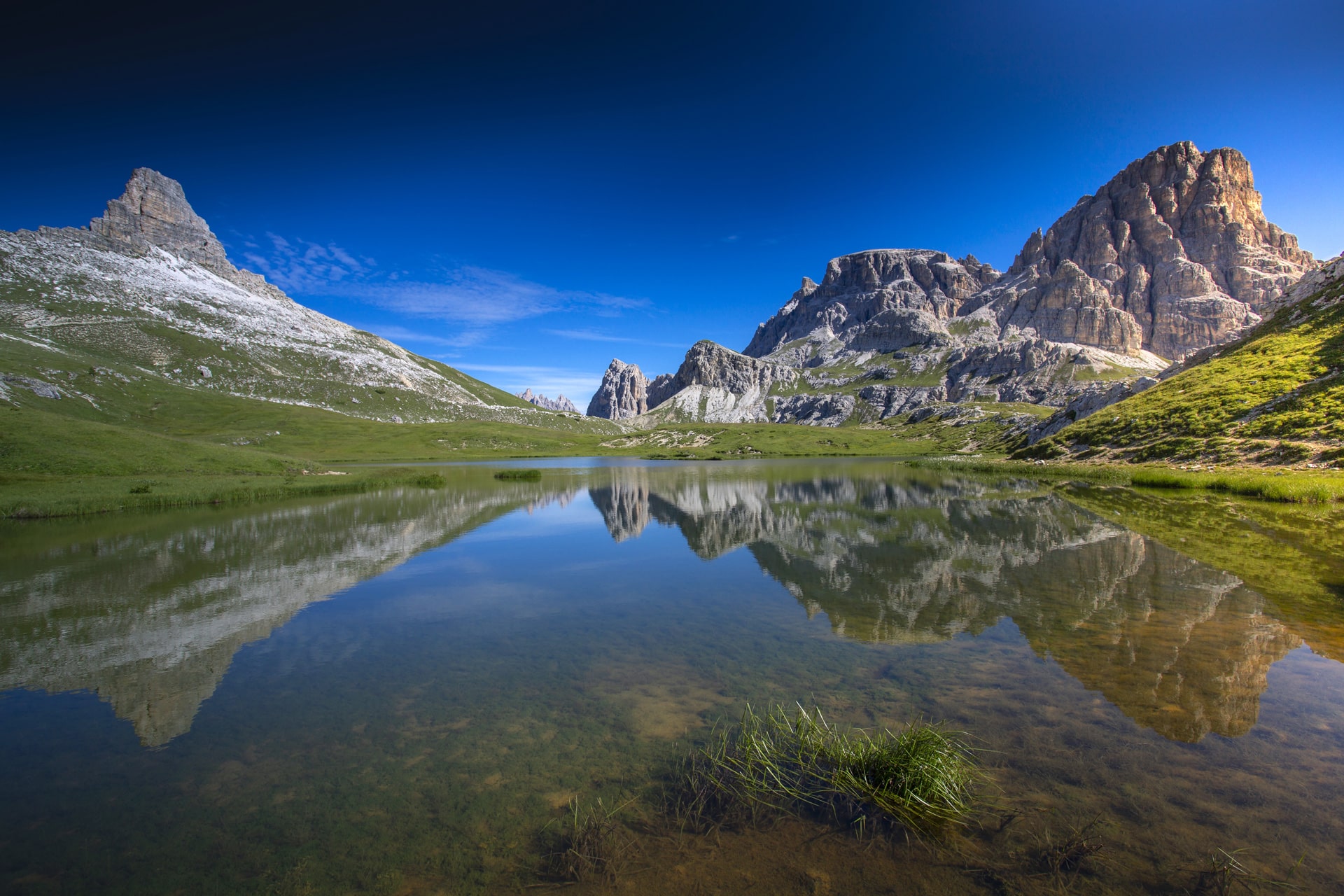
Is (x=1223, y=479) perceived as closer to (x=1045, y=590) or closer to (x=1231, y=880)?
(x=1045, y=590)

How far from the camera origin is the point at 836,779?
7863 mm

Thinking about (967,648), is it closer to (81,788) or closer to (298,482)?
(81,788)

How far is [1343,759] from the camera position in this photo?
8156 millimetres

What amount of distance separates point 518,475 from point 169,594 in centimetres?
6166

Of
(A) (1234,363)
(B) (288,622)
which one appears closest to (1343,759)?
(B) (288,622)

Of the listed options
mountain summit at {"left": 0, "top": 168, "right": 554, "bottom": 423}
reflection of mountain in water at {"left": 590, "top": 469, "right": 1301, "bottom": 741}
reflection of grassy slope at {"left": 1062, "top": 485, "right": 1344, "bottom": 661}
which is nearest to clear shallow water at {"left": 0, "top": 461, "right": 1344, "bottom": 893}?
reflection of mountain in water at {"left": 590, "top": 469, "right": 1301, "bottom": 741}

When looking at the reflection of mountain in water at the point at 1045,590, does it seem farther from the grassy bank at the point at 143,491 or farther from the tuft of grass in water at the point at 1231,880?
the grassy bank at the point at 143,491

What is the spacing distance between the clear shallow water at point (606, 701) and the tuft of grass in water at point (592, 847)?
0.29m

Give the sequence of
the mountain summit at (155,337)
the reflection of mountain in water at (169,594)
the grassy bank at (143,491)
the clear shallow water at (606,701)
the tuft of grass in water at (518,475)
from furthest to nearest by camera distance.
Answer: the mountain summit at (155,337), the tuft of grass in water at (518,475), the grassy bank at (143,491), the reflection of mountain in water at (169,594), the clear shallow water at (606,701)

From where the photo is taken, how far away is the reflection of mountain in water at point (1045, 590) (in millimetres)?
10844

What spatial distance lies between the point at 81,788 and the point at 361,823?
4973mm

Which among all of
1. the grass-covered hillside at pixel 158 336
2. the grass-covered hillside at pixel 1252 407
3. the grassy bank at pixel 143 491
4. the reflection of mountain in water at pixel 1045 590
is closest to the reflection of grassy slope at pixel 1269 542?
the reflection of mountain in water at pixel 1045 590

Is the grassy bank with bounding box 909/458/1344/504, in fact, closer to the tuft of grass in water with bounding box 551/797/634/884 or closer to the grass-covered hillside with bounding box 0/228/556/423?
the tuft of grass in water with bounding box 551/797/634/884

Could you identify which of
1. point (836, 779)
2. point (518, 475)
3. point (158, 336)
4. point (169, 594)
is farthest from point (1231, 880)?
point (158, 336)
